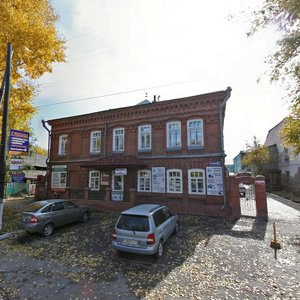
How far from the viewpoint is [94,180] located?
62.2ft

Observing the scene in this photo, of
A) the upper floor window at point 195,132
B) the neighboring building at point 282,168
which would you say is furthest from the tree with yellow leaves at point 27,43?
the neighboring building at point 282,168

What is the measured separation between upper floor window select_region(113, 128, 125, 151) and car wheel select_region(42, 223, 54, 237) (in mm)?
9323

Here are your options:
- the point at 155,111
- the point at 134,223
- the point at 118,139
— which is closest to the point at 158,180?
the point at 118,139

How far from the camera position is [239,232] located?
33.7ft

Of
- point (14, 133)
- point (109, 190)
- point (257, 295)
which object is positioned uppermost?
point (14, 133)

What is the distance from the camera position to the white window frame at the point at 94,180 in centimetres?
1878

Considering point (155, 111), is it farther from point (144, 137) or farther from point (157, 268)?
point (157, 268)

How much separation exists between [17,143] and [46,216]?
4.23 m

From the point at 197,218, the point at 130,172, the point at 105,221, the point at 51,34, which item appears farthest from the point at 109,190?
the point at 51,34

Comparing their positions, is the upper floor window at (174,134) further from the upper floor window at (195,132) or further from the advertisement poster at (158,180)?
the advertisement poster at (158,180)

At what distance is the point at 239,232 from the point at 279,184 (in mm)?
27888

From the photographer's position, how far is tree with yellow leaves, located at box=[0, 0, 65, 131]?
10.5 meters

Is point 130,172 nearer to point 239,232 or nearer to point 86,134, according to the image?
point 86,134

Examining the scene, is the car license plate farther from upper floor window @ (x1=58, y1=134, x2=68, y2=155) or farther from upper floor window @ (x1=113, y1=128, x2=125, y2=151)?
upper floor window @ (x1=58, y1=134, x2=68, y2=155)
